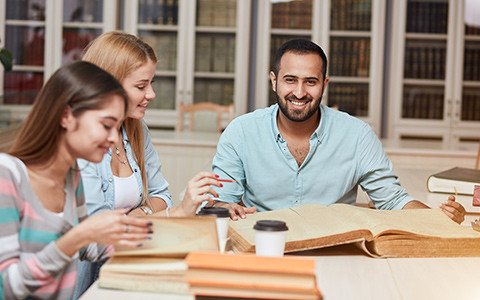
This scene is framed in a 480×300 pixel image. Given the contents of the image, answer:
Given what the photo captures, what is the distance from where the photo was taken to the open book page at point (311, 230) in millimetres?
1246

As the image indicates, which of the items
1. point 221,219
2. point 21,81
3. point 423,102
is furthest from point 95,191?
point 423,102

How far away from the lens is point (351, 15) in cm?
467

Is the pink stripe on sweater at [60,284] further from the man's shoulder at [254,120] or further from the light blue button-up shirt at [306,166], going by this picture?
the man's shoulder at [254,120]

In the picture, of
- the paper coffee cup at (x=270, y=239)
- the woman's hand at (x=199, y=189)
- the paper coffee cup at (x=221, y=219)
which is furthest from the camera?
the woman's hand at (x=199, y=189)

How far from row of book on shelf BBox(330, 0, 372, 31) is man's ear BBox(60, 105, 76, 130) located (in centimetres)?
392

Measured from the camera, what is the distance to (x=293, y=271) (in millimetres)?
842

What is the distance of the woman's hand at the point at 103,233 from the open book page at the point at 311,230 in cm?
32

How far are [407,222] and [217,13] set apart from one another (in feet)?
12.0

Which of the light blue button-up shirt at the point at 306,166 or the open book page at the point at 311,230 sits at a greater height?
the light blue button-up shirt at the point at 306,166

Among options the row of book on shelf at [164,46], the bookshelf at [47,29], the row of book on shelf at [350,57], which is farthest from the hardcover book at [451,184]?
the bookshelf at [47,29]

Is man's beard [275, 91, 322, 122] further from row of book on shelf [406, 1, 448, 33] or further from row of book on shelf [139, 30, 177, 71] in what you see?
row of book on shelf [406, 1, 448, 33]

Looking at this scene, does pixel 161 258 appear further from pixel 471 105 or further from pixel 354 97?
pixel 471 105

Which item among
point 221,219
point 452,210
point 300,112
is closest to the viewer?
point 221,219

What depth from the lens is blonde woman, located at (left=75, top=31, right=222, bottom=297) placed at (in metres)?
1.57
